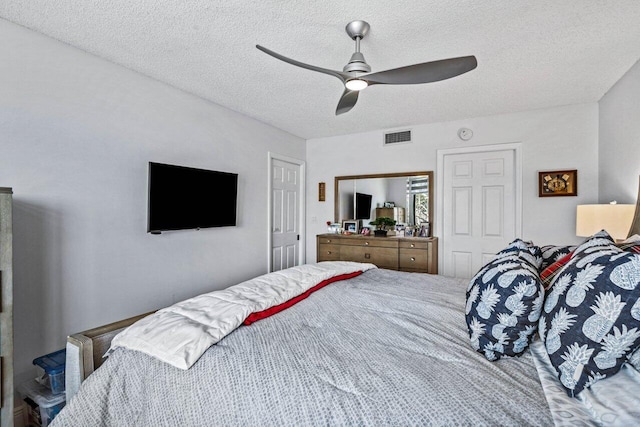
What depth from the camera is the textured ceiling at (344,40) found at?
5.70 ft

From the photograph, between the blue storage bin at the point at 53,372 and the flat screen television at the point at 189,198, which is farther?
the flat screen television at the point at 189,198

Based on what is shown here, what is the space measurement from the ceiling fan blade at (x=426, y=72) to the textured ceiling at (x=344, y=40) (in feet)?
1.04

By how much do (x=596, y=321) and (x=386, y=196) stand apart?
3.45 m

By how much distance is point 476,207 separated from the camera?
3729 mm

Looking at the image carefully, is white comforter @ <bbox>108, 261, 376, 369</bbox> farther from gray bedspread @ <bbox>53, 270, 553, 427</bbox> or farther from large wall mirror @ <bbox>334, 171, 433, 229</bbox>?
large wall mirror @ <bbox>334, 171, 433, 229</bbox>

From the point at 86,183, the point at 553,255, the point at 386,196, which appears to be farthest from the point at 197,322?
the point at 386,196

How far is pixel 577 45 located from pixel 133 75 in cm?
336

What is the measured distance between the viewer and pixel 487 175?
367cm

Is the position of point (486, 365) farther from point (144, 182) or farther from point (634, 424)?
point (144, 182)

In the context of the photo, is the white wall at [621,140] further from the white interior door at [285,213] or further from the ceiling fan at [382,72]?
the white interior door at [285,213]

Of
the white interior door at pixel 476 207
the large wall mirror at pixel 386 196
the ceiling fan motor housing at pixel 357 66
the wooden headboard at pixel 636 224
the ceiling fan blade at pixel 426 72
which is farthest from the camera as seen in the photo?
the large wall mirror at pixel 386 196

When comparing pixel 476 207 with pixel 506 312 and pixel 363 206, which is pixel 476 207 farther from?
pixel 506 312

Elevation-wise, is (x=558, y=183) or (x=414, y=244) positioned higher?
(x=558, y=183)

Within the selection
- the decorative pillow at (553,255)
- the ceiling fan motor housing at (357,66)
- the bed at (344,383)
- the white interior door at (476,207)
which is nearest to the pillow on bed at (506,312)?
the bed at (344,383)
